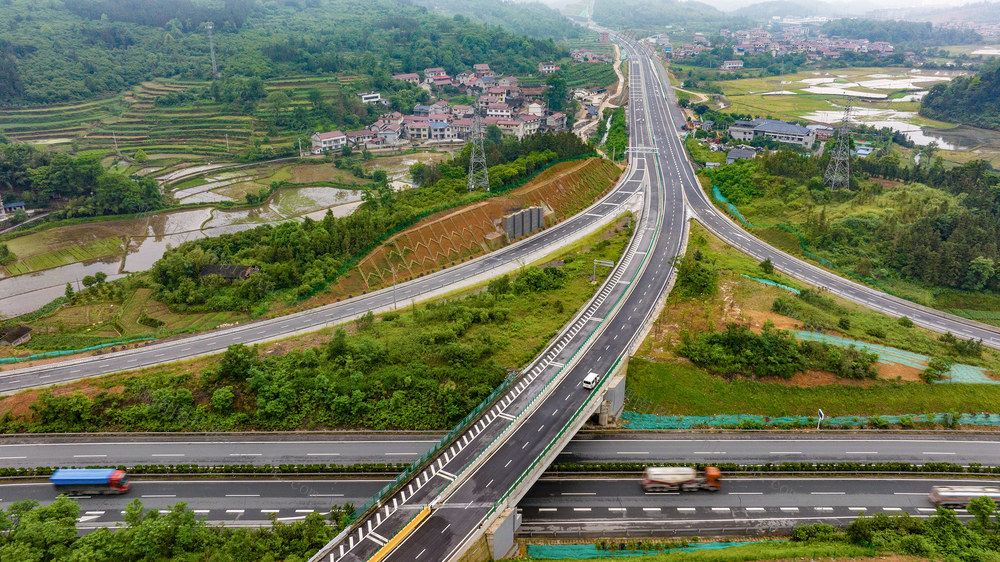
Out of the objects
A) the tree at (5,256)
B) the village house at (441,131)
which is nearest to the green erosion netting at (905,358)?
the tree at (5,256)

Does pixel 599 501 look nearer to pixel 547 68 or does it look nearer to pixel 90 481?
pixel 90 481

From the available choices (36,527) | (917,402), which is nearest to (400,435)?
(36,527)

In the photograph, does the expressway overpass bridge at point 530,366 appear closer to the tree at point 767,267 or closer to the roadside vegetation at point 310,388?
the roadside vegetation at point 310,388

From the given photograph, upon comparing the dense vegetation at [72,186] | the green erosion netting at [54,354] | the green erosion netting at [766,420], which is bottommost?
the green erosion netting at [766,420]

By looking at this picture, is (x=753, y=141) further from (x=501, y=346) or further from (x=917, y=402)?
(x=501, y=346)

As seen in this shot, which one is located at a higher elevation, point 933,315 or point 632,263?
point 632,263

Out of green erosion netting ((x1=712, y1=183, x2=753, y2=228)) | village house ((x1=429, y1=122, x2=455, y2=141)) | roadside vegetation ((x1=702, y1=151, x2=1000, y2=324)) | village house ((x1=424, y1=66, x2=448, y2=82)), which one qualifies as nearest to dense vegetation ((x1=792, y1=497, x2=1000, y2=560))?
roadside vegetation ((x1=702, y1=151, x2=1000, y2=324))

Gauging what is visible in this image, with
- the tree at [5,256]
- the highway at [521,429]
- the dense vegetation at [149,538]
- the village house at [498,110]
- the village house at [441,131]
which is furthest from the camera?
the village house at [498,110]

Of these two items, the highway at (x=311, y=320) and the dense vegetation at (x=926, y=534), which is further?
the highway at (x=311, y=320)
